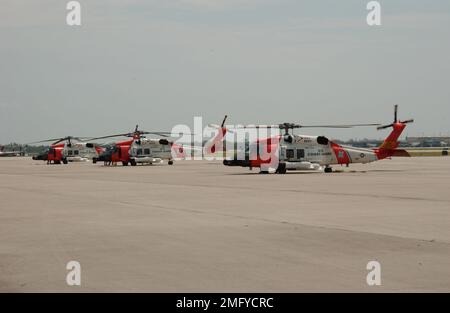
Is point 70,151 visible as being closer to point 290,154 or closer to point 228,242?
point 290,154

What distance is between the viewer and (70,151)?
85812 millimetres

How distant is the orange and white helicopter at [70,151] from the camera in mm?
84750

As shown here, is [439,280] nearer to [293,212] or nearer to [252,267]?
[252,267]

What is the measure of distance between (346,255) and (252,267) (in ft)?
6.98

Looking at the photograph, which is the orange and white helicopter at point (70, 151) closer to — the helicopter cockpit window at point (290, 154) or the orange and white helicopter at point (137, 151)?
the orange and white helicopter at point (137, 151)

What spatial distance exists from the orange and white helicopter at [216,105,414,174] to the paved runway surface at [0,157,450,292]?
68.8ft

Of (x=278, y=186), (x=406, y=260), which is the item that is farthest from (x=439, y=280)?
(x=278, y=186)

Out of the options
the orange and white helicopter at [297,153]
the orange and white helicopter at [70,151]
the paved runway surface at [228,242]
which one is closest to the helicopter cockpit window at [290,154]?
the orange and white helicopter at [297,153]

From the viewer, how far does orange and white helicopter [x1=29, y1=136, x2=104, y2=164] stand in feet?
278

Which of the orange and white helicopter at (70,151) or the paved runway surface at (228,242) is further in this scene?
the orange and white helicopter at (70,151)

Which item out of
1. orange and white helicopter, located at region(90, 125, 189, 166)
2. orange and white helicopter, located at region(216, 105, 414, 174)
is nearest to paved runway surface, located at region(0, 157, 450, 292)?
orange and white helicopter, located at region(216, 105, 414, 174)

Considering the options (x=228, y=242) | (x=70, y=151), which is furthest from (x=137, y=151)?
(x=228, y=242)

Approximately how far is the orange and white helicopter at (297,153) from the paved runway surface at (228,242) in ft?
68.8
